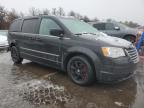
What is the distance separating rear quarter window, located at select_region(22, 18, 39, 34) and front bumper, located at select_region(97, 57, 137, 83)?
265 centimetres

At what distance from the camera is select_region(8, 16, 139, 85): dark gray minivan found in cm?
388

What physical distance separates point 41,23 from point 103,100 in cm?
303

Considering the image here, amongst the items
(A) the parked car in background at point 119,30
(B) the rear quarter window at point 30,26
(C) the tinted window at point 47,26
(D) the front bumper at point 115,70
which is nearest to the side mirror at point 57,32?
(C) the tinted window at point 47,26

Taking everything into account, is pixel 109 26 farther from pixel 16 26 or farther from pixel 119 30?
pixel 16 26

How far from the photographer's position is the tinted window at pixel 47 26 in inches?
195

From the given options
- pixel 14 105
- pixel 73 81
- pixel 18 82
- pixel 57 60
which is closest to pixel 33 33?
pixel 57 60

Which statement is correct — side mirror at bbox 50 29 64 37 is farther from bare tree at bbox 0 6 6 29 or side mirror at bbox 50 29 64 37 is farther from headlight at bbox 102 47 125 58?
bare tree at bbox 0 6 6 29

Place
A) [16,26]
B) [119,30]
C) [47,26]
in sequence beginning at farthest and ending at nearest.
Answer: [119,30], [16,26], [47,26]

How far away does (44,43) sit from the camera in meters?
5.08

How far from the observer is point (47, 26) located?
17.0 feet

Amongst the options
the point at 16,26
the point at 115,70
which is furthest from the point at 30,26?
the point at 115,70

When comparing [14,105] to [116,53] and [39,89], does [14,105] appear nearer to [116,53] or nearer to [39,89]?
[39,89]

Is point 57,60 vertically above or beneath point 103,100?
above

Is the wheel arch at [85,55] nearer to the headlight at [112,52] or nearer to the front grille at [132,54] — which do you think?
the headlight at [112,52]
